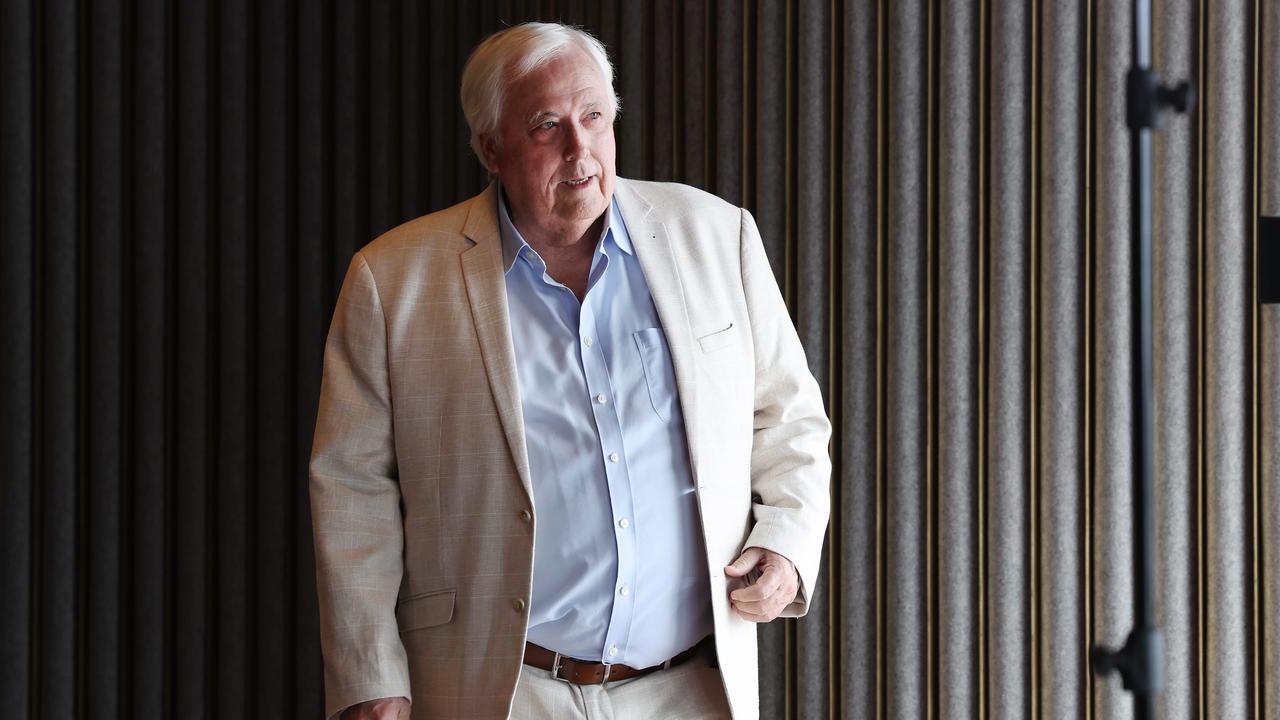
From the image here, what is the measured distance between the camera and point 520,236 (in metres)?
1.92

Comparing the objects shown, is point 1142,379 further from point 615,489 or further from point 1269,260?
point 1269,260

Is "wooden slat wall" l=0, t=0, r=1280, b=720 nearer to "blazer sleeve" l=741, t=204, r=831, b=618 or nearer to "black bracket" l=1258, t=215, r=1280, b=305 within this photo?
"black bracket" l=1258, t=215, r=1280, b=305

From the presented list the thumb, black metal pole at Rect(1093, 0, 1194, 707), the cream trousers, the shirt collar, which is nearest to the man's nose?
the shirt collar

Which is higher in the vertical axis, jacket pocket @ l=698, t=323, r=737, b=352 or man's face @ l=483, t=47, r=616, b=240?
man's face @ l=483, t=47, r=616, b=240

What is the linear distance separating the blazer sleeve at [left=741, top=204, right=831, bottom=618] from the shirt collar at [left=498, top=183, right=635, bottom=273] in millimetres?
207

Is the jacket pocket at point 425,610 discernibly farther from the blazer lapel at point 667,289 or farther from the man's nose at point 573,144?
the man's nose at point 573,144

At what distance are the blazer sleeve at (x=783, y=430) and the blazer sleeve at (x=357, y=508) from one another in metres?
0.58

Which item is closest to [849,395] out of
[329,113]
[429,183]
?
[429,183]

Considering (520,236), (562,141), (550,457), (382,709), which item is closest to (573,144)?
(562,141)

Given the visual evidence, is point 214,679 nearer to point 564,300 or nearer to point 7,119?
point 7,119

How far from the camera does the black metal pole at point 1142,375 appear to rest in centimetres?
105

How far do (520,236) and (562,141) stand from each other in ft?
0.54

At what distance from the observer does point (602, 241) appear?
190cm

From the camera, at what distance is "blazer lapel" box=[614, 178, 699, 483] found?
1.82 metres
